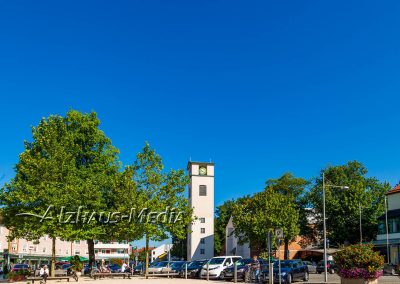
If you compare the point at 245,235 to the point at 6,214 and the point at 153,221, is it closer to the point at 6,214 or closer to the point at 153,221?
the point at 153,221

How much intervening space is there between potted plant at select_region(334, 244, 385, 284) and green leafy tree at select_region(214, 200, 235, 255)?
72.3 meters

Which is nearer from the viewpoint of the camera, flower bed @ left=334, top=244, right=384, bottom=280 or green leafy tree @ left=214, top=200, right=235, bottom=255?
flower bed @ left=334, top=244, right=384, bottom=280

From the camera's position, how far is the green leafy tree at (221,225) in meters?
96.6

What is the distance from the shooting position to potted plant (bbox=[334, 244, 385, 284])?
24.0 metres

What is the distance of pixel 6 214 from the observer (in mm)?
37406

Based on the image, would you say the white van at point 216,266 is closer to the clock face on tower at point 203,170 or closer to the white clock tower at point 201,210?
the white clock tower at point 201,210

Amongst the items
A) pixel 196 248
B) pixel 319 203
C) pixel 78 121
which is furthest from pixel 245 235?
pixel 78 121

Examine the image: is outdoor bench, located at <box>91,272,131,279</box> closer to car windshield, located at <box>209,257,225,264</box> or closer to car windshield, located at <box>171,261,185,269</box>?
car windshield, located at <box>209,257,225,264</box>

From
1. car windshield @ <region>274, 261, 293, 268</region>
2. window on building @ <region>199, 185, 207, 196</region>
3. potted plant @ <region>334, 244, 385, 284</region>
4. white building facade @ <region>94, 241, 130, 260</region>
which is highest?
window on building @ <region>199, 185, 207, 196</region>

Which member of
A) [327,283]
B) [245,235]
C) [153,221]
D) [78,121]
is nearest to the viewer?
[327,283]

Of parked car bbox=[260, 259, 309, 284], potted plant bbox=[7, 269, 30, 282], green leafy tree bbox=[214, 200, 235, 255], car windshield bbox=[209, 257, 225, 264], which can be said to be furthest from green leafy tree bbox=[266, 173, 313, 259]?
potted plant bbox=[7, 269, 30, 282]

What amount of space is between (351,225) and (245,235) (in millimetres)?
16286

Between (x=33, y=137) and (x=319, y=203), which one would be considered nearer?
(x=33, y=137)

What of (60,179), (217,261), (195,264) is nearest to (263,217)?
(195,264)
